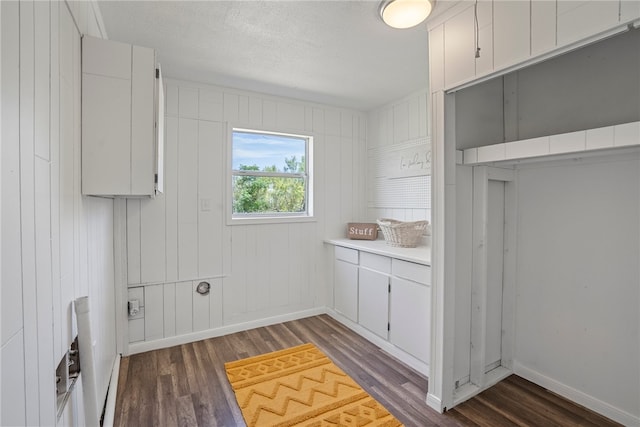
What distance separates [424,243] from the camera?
312cm

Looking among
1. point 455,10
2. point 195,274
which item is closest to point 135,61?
point 455,10

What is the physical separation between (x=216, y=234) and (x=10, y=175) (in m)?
2.36

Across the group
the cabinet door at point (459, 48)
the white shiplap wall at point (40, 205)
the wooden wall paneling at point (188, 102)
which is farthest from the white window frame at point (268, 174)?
the cabinet door at point (459, 48)

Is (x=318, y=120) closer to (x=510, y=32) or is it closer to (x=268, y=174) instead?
(x=268, y=174)

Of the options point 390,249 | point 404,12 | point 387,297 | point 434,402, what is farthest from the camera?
point 390,249

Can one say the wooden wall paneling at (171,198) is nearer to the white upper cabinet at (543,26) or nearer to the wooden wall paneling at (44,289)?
the wooden wall paneling at (44,289)

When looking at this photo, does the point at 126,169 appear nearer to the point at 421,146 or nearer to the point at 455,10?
the point at 455,10

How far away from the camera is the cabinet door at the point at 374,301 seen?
275 cm

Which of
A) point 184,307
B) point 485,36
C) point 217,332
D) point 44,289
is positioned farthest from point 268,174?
point 44,289

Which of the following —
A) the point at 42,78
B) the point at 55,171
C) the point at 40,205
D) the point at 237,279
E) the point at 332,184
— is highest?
the point at 42,78

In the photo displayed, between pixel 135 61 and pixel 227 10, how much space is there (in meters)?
0.61

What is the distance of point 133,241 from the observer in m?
2.76

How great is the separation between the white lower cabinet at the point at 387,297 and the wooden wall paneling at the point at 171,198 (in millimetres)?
1596

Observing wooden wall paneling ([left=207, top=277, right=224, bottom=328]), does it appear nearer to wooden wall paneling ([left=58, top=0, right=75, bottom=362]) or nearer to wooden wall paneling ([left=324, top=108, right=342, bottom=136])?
wooden wall paneling ([left=58, top=0, right=75, bottom=362])
